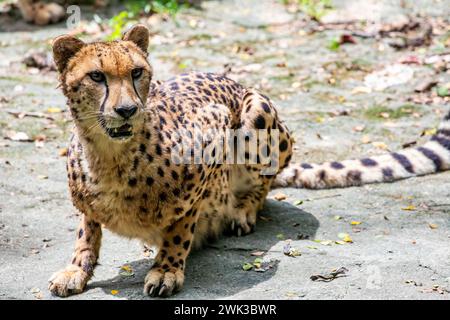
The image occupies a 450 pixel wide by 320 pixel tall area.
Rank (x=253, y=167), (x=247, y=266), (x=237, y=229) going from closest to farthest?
1. (x=247, y=266)
2. (x=237, y=229)
3. (x=253, y=167)

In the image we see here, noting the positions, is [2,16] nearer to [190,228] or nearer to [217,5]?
[217,5]

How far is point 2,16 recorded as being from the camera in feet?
36.7

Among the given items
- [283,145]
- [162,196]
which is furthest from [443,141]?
[162,196]

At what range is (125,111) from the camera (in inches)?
154

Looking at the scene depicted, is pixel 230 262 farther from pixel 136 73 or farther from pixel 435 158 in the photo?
pixel 435 158

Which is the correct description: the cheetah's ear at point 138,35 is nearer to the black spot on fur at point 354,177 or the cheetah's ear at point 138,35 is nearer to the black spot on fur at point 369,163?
the black spot on fur at point 354,177

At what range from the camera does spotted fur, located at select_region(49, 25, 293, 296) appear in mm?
4066

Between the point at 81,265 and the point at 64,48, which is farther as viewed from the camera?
the point at 81,265

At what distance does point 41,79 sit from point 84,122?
4.88m

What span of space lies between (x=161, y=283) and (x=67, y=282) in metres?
0.53

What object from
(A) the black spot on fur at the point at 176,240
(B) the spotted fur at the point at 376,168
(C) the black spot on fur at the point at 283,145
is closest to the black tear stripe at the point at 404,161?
(B) the spotted fur at the point at 376,168

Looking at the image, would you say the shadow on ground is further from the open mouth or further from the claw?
the open mouth

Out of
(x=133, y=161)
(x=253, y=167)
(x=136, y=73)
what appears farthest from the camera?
(x=253, y=167)

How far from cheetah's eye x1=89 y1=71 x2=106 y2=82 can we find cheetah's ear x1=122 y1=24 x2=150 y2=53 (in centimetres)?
45
